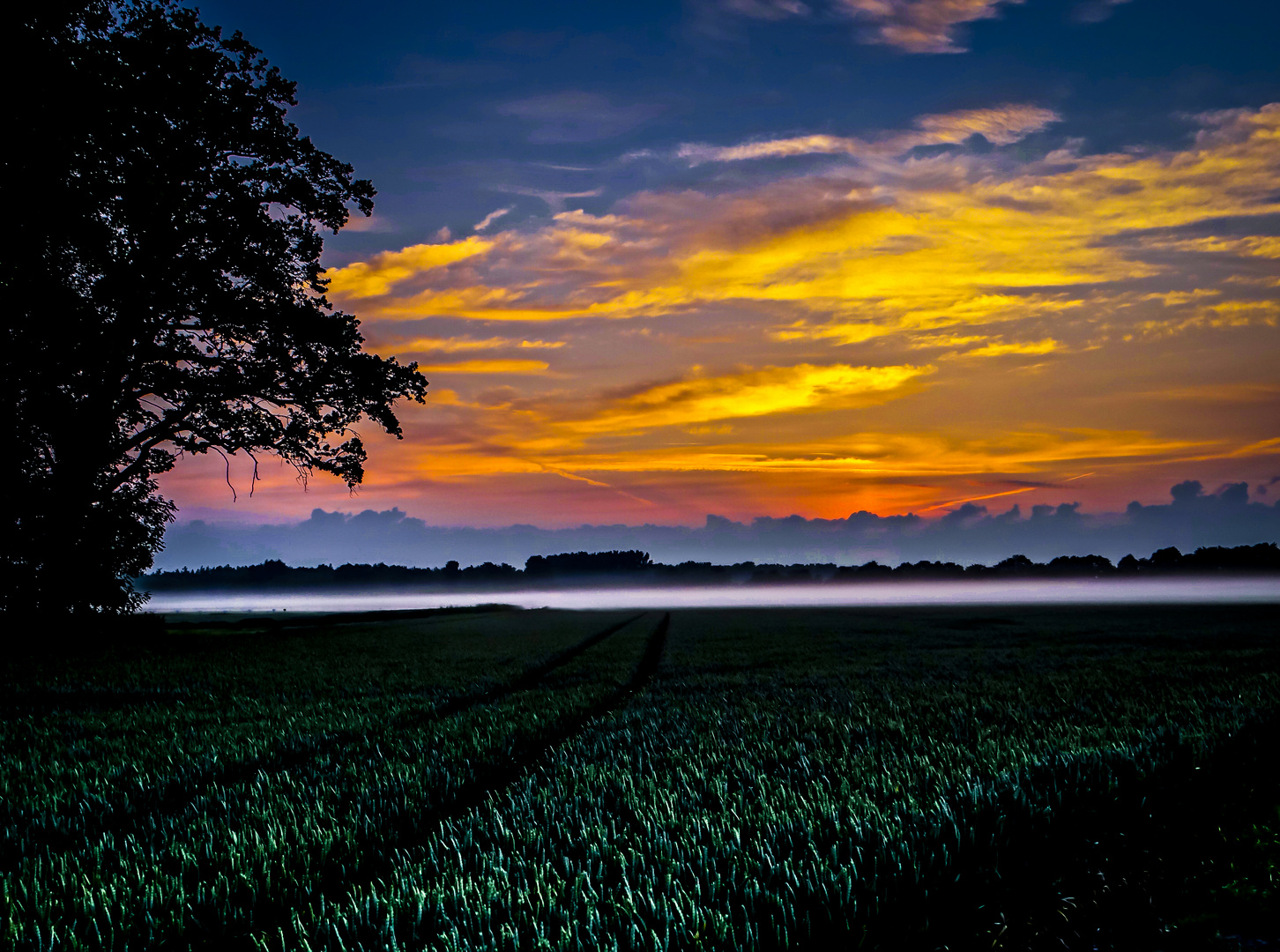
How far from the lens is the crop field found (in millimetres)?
3127

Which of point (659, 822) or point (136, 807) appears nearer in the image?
point (659, 822)

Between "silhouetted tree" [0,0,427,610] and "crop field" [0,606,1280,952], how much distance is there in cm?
1383

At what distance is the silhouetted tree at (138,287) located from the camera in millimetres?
17875

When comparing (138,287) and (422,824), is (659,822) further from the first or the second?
(138,287)

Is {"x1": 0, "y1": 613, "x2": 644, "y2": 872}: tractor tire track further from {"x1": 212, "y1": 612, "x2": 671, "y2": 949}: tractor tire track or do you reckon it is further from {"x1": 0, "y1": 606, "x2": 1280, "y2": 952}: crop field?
{"x1": 212, "y1": 612, "x2": 671, "y2": 949}: tractor tire track

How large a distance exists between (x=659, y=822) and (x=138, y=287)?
24.4 meters

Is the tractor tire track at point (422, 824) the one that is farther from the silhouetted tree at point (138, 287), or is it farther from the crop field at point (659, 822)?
Result: the silhouetted tree at point (138, 287)

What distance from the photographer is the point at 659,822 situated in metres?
4.38

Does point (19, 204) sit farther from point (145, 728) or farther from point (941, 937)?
point (941, 937)

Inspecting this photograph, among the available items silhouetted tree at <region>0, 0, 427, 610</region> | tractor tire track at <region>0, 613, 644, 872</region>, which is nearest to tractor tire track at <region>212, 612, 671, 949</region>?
tractor tire track at <region>0, 613, 644, 872</region>

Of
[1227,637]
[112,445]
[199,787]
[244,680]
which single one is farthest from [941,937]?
[112,445]

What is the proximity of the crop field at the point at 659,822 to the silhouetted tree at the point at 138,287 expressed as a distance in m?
13.8

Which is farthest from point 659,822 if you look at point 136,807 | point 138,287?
point 138,287

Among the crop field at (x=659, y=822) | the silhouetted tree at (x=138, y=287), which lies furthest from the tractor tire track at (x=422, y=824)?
the silhouetted tree at (x=138, y=287)
